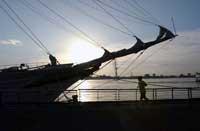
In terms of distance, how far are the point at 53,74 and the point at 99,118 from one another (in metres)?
6.64

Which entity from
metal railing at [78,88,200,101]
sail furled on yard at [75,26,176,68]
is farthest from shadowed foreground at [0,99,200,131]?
sail furled on yard at [75,26,176,68]

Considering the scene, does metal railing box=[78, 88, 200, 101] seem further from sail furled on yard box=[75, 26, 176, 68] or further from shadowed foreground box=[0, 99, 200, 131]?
shadowed foreground box=[0, 99, 200, 131]

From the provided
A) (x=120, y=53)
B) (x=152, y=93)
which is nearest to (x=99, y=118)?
(x=152, y=93)

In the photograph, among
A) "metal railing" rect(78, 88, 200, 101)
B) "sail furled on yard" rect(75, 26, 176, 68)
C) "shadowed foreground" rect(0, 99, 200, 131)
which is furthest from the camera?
"sail furled on yard" rect(75, 26, 176, 68)

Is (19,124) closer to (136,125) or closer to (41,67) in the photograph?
(136,125)

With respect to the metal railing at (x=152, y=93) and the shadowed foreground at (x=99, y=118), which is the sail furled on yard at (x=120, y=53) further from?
the shadowed foreground at (x=99, y=118)

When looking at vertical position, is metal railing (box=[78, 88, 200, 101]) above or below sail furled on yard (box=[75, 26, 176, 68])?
below

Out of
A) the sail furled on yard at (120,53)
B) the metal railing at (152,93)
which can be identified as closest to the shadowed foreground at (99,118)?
the metal railing at (152,93)

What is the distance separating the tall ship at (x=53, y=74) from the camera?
26141 millimetres

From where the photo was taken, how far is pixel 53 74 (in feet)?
86.5

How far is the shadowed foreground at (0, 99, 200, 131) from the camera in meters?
20.5

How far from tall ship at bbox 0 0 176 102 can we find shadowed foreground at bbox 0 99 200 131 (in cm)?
438

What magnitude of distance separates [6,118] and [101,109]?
14.7 ft

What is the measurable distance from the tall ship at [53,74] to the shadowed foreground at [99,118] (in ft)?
14.4
